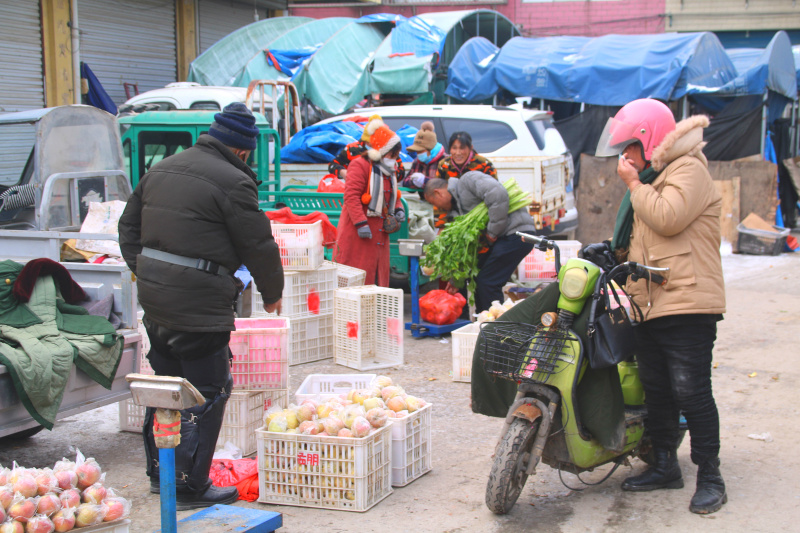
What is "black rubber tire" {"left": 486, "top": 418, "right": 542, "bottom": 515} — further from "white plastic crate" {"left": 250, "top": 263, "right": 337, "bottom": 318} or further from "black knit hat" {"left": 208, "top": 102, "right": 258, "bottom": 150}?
"white plastic crate" {"left": 250, "top": 263, "right": 337, "bottom": 318}

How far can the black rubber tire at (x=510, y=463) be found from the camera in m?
3.69

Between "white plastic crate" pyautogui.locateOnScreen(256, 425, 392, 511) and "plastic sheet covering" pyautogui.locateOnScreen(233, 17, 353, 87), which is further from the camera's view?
"plastic sheet covering" pyautogui.locateOnScreen(233, 17, 353, 87)

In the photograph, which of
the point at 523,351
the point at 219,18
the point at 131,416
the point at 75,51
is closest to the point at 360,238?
the point at 131,416

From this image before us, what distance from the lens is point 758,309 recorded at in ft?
29.3

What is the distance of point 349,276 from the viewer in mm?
7211

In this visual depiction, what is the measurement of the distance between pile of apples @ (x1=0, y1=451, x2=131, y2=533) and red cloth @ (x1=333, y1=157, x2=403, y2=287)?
14.3ft

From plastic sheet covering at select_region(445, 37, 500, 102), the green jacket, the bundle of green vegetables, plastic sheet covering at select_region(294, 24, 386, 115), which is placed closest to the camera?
the green jacket

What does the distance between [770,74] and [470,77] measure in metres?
5.57

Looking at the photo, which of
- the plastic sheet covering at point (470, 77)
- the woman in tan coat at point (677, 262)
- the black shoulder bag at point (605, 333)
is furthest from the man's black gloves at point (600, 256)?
the plastic sheet covering at point (470, 77)

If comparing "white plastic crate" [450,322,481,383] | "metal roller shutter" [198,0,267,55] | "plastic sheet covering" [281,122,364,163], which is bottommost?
"white plastic crate" [450,322,481,383]

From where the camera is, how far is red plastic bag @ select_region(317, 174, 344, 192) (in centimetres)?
867

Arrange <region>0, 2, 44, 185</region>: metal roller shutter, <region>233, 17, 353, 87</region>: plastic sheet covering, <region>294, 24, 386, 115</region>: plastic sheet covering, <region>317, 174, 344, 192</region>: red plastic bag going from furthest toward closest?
1. <region>233, 17, 353, 87</region>: plastic sheet covering
2. <region>294, 24, 386, 115</region>: plastic sheet covering
3. <region>0, 2, 44, 185</region>: metal roller shutter
4. <region>317, 174, 344, 192</region>: red plastic bag

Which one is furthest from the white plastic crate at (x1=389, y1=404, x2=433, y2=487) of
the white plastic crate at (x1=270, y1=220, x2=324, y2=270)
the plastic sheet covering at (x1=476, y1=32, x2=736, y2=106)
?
the plastic sheet covering at (x1=476, y1=32, x2=736, y2=106)

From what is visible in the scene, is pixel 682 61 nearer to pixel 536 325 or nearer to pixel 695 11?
pixel 695 11
